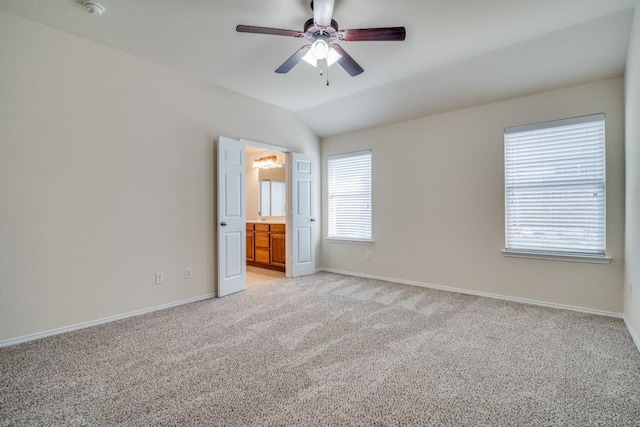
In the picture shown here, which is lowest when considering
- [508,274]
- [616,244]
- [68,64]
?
[508,274]

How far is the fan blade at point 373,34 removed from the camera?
2145 mm

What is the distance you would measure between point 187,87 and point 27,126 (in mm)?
1580

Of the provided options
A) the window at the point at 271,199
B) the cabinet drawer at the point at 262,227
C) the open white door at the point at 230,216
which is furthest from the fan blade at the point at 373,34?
A: the window at the point at 271,199

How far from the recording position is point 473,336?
2.57m

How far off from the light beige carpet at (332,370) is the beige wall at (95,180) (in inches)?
15.8

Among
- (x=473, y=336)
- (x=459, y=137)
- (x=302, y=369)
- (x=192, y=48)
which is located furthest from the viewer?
(x=459, y=137)

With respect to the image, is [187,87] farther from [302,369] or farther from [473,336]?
[473,336]

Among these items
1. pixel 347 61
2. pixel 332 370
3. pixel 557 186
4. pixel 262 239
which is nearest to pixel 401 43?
pixel 347 61

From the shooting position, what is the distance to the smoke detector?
7.61 feet

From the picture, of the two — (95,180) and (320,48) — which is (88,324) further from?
(320,48)

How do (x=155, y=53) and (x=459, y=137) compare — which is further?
(x=459, y=137)

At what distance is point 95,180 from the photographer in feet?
9.47

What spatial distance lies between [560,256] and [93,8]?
4.93 metres

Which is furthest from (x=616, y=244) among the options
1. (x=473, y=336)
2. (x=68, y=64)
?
(x=68, y=64)
